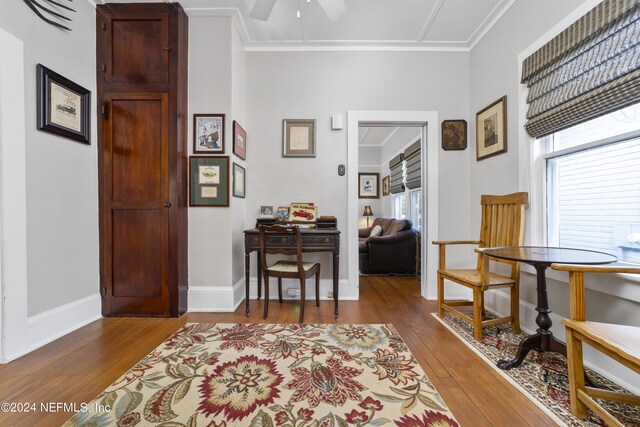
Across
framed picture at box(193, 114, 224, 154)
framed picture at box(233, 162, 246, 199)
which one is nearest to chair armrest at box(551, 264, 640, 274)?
framed picture at box(233, 162, 246, 199)

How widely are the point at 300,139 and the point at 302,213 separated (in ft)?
2.85

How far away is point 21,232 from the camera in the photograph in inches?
69.6

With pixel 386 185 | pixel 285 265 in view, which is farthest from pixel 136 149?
pixel 386 185

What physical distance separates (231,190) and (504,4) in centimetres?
310

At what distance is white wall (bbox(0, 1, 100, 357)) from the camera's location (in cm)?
184

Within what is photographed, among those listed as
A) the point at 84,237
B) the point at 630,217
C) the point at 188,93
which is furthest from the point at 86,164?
the point at 630,217

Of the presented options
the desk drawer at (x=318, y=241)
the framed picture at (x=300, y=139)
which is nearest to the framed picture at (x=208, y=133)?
the framed picture at (x=300, y=139)

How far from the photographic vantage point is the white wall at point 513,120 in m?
1.60

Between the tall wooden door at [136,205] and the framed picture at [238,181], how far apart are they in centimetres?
62

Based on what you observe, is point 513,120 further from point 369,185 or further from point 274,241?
point 369,185

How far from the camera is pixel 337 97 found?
9.92 feet

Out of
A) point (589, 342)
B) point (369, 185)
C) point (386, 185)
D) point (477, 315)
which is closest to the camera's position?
point (589, 342)

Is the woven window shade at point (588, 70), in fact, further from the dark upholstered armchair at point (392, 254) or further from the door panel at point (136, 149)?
the door panel at point (136, 149)

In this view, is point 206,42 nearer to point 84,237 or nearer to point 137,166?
point 137,166
